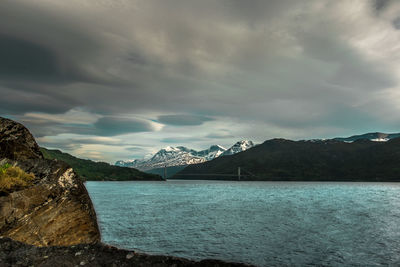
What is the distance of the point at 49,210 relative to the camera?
16312 mm

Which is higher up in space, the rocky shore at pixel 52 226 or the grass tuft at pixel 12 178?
the grass tuft at pixel 12 178

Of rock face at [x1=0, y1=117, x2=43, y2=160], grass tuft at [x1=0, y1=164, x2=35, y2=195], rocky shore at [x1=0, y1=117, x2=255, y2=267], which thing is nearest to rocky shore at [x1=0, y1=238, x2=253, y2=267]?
rocky shore at [x1=0, y1=117, x2=255, y2=267]

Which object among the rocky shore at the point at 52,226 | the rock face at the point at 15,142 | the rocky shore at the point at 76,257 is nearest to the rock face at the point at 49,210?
the rocky shore at the point at 52,226

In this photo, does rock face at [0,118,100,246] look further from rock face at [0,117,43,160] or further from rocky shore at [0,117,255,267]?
rock face at [0,117,43,160]

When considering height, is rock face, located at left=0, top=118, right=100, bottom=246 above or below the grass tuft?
below

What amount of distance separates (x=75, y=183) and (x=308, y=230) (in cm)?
2954

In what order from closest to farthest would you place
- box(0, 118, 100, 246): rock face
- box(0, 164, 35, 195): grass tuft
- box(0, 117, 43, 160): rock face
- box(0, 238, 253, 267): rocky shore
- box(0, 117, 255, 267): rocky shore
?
box(0, 238, 253, 267): rocky shore, box(0, 117, 255, 267): rocky shore, box(0, 118, 100, 246): rock face, box(0, 164, 35, 195): grass tuft, box(0, 117, 43, 160): rock face

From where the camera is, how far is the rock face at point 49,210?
594 inches

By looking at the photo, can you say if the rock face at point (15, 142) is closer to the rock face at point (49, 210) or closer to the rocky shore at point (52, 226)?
the rocky shore at point (52, 226)

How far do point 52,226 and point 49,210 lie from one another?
3.33ft

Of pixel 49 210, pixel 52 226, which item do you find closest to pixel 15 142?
pixel 49 210

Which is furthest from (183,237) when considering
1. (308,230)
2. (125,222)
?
(308,230)

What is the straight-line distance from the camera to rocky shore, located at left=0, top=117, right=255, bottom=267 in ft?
41.2

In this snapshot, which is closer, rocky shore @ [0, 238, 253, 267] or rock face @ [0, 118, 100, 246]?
rocky shore @ [0, 238, 253, 267]
